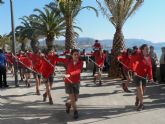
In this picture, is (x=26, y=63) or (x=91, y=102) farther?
(x=26, y=63)

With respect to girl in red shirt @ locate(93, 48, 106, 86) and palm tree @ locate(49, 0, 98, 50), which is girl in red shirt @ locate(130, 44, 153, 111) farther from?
palm tree @ locate(49, 0, 98, 50)

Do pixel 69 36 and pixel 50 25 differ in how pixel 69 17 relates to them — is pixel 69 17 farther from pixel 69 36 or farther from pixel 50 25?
pixel 50 25

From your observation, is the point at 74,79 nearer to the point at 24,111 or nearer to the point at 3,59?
the point at 24,111

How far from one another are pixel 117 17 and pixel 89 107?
29.2 ft

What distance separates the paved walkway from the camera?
34.6 feet

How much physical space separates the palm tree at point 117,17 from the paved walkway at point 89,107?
3.51 m

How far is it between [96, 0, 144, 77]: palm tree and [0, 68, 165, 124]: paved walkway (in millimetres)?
3512

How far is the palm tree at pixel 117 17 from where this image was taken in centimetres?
2045

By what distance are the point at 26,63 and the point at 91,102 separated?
20.3 ft

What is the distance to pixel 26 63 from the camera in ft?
61.6

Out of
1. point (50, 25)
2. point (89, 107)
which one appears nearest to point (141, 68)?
point (89, 107)

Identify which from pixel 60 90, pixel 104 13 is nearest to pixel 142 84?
pixel 60 90

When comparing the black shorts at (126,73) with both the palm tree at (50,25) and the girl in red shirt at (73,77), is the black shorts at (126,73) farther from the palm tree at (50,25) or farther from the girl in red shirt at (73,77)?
the palm tree at (50,25)

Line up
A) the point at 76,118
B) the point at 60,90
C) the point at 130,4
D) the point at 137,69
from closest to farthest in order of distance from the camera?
the point at 76,118 < the point at 137,69 < the point at 60,90 < the point at 130,4
